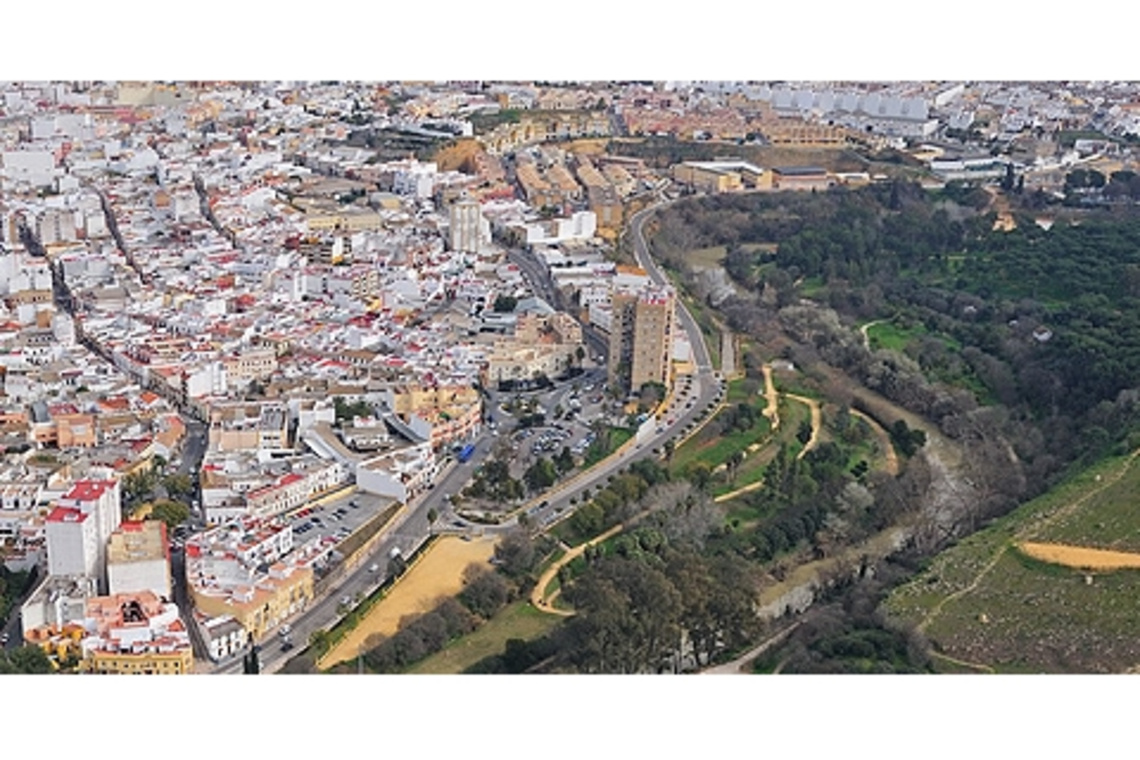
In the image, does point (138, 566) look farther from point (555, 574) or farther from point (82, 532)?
point (555, 574)

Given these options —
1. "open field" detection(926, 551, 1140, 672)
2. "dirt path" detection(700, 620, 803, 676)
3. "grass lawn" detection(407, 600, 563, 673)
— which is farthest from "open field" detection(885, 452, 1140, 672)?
"grass lawn" detection(407, 600, 563, 673)

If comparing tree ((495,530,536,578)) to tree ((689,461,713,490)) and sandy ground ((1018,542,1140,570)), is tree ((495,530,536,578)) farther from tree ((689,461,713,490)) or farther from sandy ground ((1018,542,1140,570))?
sandy ground ((1018,542,1140,570))

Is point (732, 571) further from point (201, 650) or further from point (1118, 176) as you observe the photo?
point (1118, 176)

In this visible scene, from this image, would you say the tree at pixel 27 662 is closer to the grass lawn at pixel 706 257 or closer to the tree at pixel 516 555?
the tree at pixel 516 555

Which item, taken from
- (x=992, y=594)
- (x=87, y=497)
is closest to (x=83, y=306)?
(x=87, y=497)

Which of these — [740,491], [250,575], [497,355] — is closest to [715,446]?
[740,491]

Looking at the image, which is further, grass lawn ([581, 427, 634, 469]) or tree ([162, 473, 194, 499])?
grass lawn ([581, 427, 634, 469])

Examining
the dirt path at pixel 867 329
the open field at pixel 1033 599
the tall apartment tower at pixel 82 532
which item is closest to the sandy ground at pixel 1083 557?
the open field at pixel 1033 599
